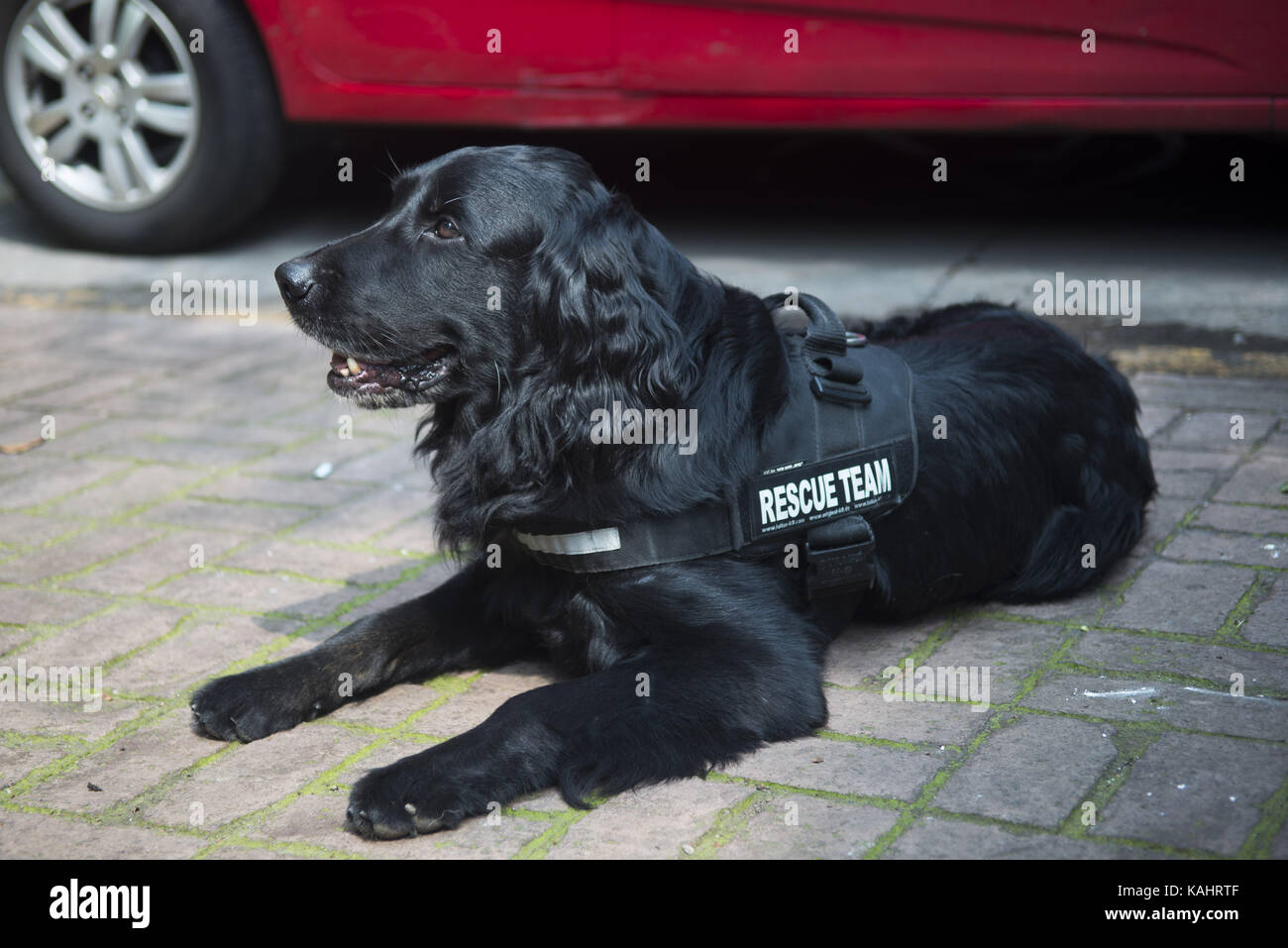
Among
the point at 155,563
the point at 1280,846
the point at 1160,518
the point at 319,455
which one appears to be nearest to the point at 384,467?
the point at 319,455

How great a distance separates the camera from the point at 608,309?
2.88m

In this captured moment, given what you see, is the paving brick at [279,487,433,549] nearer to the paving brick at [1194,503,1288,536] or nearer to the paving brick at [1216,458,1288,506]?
the paving brick at [1194,503,1288,536]

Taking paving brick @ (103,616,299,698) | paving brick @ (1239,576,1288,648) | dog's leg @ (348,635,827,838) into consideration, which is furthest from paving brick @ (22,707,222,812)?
paving brick @ (1239,576,1288,648)

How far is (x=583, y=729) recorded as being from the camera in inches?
106

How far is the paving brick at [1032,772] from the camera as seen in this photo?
253cm

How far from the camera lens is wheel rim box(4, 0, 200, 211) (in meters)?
5.77

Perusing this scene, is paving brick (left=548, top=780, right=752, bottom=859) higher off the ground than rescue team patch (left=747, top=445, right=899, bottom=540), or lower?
lower

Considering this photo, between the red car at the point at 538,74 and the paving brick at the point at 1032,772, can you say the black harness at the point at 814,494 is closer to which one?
the paving brick at the point at 1032,772

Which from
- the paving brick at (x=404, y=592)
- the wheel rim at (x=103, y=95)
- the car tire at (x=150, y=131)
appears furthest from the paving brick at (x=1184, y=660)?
the wheel rim at (x=103, y=95)

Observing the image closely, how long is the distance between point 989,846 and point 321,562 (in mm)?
2007

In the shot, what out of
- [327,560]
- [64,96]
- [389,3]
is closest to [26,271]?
[64,96]

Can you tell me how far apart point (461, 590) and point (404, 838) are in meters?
0.80

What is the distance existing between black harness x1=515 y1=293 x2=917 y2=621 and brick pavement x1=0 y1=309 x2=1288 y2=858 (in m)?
0.31

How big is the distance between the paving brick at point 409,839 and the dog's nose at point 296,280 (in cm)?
105
